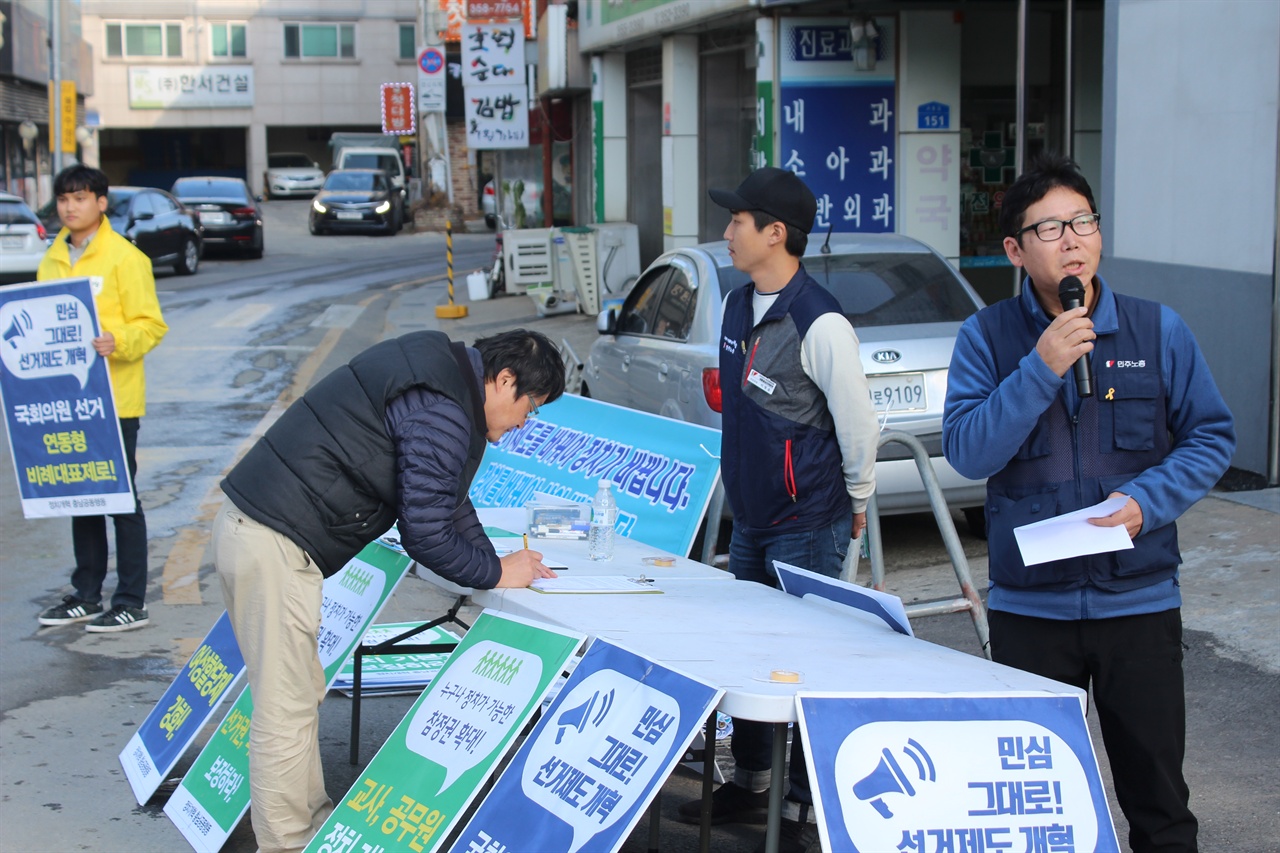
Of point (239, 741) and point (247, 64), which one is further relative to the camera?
point (247, 64)

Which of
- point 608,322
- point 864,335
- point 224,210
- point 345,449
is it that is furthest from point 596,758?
point 224,210

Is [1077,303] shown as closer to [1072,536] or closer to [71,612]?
[1072,536]

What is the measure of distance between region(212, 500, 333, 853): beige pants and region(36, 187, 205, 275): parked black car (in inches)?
806

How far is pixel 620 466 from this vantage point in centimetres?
613

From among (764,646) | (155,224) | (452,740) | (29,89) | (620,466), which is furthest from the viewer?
(29,89)

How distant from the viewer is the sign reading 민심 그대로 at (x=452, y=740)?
3336mm

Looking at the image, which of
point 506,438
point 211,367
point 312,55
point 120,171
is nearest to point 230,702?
point 506,438

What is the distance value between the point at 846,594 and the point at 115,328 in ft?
13.5

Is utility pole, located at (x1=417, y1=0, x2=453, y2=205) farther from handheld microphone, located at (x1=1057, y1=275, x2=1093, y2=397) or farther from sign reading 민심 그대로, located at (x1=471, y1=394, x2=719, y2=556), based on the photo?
handheld microphone, located at (x1=1057, y1=275, x2=1093, y2=397)

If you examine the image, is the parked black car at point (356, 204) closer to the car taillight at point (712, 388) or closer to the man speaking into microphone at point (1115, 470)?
the car taillight at point (712, 388)

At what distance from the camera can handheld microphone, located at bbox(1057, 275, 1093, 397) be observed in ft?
10.1

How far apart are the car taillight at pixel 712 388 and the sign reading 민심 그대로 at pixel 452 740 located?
3489 millimetres

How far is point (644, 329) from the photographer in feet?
27.4

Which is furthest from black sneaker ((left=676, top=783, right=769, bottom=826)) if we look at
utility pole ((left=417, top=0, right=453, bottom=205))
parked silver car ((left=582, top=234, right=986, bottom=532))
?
utility pole ((left=417, top=0, right=453, bottom=205))
